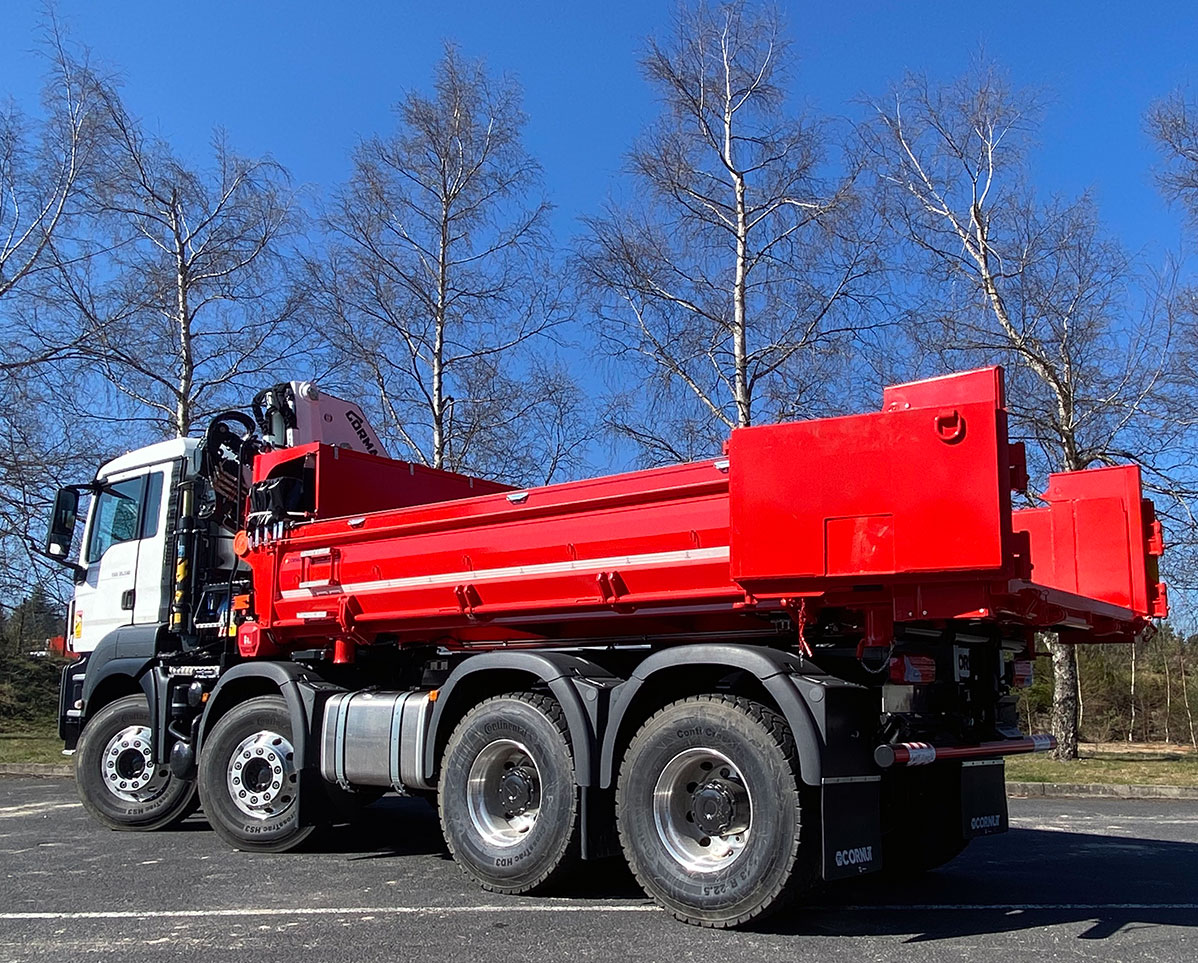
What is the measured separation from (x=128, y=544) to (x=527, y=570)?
4.65m

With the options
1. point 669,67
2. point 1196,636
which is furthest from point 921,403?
point 1196,636

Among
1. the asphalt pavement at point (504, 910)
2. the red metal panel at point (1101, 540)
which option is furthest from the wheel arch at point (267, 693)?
the red metal panel at point (1101, 540)

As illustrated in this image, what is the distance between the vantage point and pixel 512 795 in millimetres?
6469

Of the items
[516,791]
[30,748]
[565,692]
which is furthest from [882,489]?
[30,748]

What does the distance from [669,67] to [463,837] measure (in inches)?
538

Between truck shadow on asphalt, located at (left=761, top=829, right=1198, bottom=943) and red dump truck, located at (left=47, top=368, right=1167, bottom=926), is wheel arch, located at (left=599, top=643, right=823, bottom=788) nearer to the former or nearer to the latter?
red dump truck, located at (left=47, top=368, right=1167, bottom=926)

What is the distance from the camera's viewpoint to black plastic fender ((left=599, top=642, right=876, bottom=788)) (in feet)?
16.9

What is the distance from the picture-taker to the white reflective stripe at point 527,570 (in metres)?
6.02

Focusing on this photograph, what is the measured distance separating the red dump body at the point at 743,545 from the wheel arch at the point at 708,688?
0.35m

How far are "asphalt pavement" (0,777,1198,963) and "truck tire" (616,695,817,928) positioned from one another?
0.20m

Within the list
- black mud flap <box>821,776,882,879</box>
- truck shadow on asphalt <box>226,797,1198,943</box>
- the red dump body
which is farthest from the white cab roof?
black mud flap <box>821,776,882,879</box>

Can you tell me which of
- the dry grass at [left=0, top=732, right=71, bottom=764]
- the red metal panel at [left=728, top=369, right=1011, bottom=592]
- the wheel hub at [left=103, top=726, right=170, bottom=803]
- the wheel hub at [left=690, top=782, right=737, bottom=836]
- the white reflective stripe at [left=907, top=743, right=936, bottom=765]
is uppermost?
the red metal panel at [left=728, top=369, right=1011, bottom=592]

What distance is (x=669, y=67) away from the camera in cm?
1705

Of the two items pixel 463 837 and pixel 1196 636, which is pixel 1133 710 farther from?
pixel 463 837
